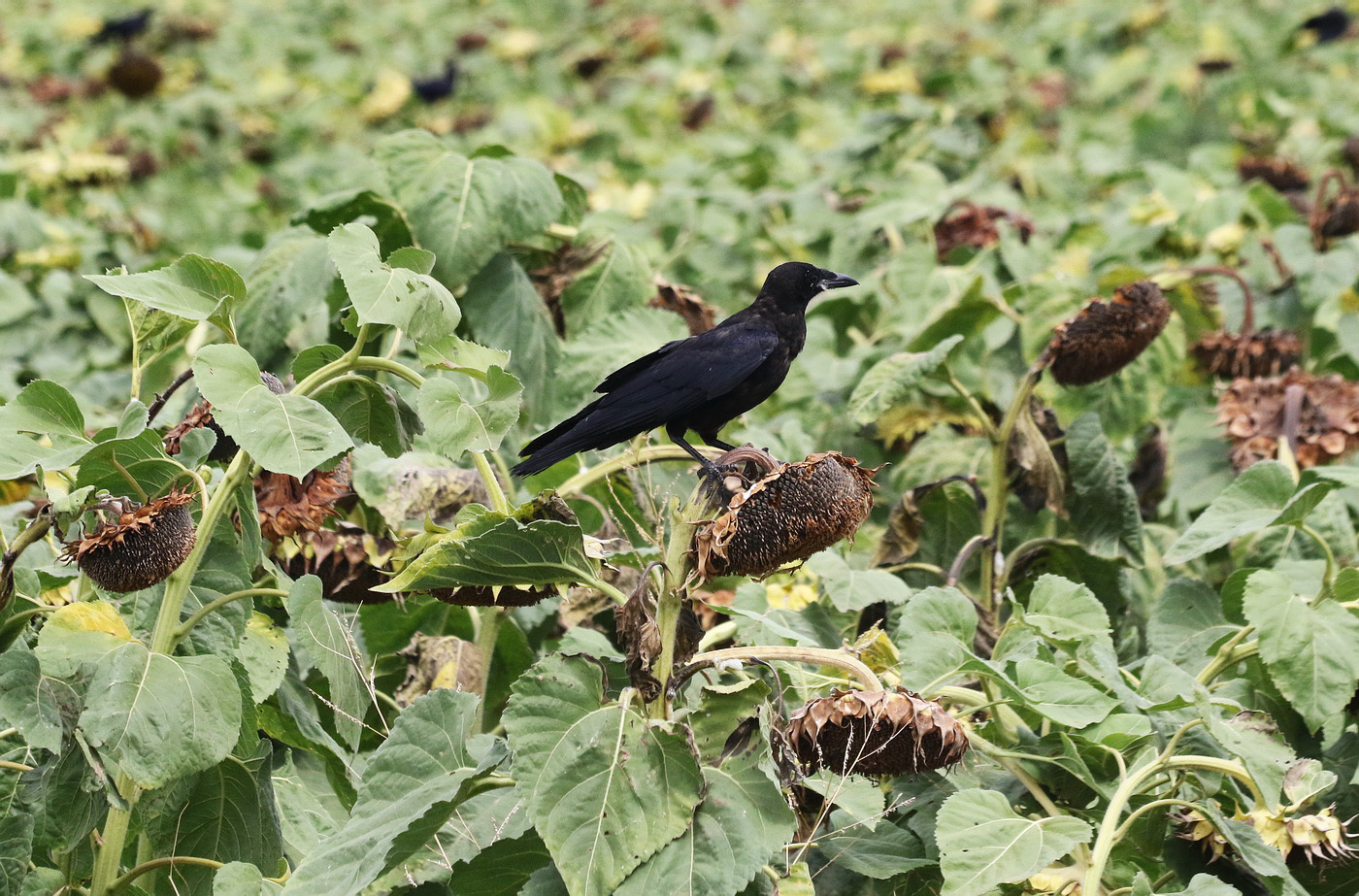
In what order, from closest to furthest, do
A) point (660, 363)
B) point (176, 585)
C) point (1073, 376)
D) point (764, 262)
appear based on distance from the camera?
point (176, 585)
point (660, 363)
point (1073, 376)
point (764, 262)

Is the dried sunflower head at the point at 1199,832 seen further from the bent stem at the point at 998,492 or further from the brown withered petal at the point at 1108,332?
the brown withered petal at the point at 1108,332

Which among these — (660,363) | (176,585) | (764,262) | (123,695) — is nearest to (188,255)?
(176,585)

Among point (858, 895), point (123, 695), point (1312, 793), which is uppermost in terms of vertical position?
point (123, 695)

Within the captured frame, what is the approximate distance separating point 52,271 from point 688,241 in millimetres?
1676

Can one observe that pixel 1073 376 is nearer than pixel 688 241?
Yes

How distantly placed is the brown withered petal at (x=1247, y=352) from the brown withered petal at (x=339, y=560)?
5.78ft

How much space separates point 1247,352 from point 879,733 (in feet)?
5.66

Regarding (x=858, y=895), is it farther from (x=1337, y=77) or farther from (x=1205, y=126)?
(x=1337, y=77)

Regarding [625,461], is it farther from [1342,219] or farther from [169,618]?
[1342,219]

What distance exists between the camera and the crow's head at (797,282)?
2271 mm

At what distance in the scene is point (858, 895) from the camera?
1.64m

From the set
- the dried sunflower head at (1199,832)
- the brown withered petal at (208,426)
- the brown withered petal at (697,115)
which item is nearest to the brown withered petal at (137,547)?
the brown withered petal at (208,426)

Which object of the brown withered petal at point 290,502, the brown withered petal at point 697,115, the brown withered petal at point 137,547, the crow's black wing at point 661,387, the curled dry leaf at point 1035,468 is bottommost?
the brown withered petal at point 697,115

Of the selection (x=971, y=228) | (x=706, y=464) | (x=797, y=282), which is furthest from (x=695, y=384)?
(x=971, y=228)
